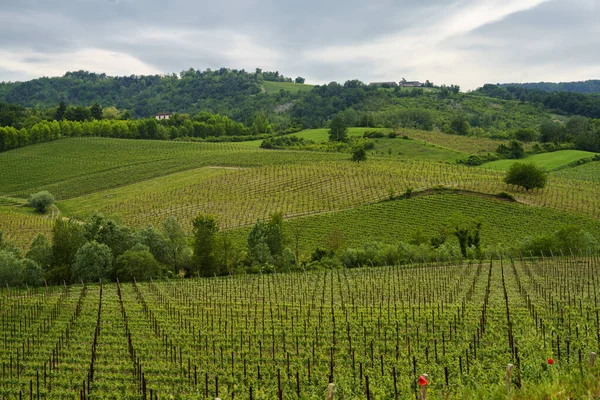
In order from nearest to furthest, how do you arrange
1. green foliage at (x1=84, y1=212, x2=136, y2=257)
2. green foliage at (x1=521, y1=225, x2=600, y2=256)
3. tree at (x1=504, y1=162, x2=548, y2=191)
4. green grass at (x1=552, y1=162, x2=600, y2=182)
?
green foliage at (x1=521, y1=225, x2=600, y2=256), green foliage at (x1=84, y1=212, x2=136, y2=257), tree at (x1=504, y1=162, x2=548, y2=191), green grass at (x1=552, y1=162, x2=600, y2=182)

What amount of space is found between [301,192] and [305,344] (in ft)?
202

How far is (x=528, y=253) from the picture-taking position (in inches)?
2048

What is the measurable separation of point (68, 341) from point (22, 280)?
26124 millimetres

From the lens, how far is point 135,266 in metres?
47.3

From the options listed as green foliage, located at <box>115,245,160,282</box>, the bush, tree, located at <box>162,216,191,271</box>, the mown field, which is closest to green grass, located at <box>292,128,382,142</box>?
the mown field

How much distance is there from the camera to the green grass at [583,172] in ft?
305

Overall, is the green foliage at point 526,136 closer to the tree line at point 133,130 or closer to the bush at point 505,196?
the bush at point 505,196

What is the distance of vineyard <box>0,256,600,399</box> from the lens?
15.0 m

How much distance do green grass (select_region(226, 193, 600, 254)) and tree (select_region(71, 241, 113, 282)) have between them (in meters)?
17.6

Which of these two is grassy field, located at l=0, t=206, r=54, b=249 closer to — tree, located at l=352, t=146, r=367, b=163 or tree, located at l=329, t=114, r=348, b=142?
tree, located at l=352, t=146, r=367, b=163

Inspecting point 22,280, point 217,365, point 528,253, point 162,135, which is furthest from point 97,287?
point 162,135

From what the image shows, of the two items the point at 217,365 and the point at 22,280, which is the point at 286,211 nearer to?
the point at 22,280

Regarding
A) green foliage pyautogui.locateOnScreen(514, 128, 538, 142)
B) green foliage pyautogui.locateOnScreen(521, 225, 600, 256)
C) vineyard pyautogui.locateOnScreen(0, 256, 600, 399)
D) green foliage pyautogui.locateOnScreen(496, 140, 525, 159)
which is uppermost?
green foliage pyautogui.locateOnScreen(514, 128, 538, 142)

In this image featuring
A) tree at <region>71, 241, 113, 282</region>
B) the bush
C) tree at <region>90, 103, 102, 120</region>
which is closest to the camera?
tree at <region>71, 241, 113, 282</region>
